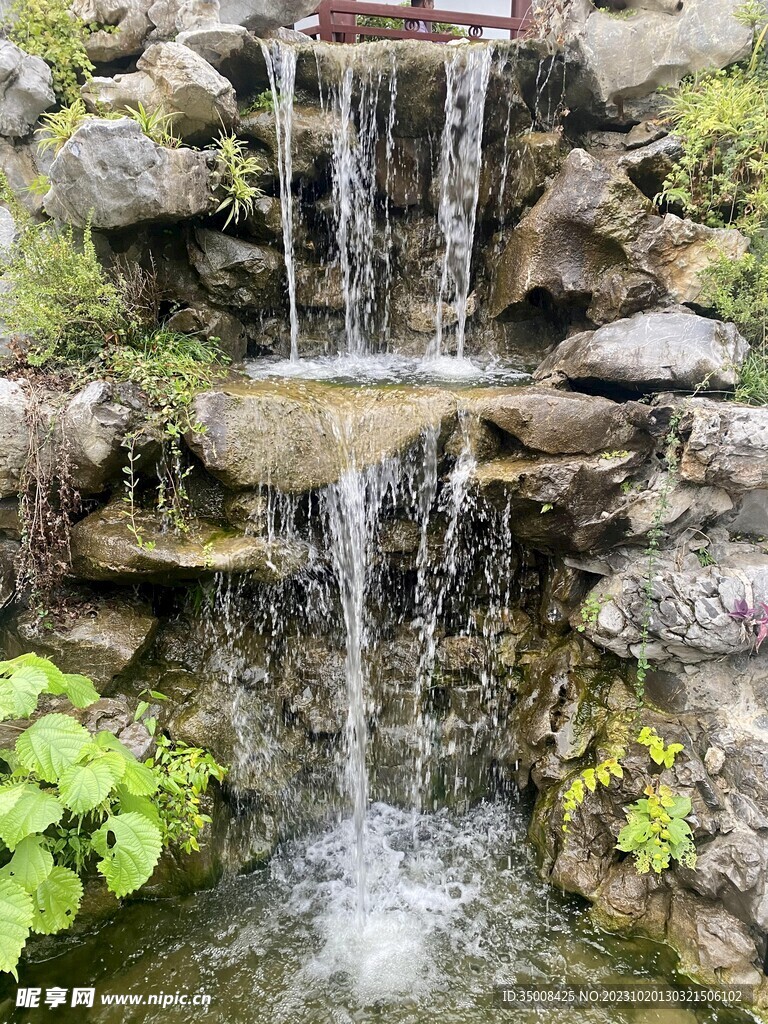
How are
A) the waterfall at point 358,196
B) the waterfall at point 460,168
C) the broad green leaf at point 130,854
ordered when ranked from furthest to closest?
the waterfall at point 358,196 → the waterfall at point 460,168 → the broad green leaf at point 130,854

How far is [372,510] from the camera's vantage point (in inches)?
199

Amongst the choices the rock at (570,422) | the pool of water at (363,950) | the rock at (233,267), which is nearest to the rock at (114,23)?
the rock at (233,267)

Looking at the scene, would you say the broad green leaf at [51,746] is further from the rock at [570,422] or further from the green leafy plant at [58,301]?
the rock at [570,422]

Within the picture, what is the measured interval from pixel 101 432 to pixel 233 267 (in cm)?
268

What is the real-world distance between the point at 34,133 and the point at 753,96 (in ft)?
22.9

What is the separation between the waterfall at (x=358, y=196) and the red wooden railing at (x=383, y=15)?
343 cm

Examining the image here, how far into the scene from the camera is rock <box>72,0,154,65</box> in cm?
646

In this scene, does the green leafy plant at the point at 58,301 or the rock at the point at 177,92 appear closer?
the green leafy plant at the point at 58,301

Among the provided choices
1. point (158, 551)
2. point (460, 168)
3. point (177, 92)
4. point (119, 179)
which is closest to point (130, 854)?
point (158, 551)

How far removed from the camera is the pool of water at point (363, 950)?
382 cm

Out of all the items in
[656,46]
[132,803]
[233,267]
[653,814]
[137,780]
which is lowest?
[653,814]

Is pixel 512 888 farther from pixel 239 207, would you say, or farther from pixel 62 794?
pixel 239 207

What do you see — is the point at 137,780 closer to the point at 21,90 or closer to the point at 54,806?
the point at 54,806

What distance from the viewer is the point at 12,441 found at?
431cm
